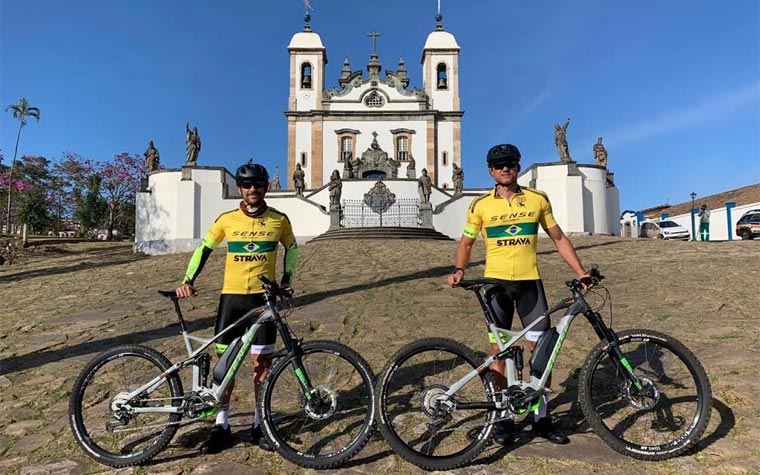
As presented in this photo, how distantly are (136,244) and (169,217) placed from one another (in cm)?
220

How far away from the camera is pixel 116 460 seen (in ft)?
9.46

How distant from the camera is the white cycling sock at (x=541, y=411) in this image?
3.01m

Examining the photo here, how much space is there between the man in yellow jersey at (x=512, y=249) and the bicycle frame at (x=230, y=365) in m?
1.14

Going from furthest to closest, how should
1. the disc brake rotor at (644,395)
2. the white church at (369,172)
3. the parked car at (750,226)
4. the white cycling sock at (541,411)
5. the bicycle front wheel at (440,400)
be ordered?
1. the white church at (369,172)
2. the parked car at (750,226)
3. the white cycling sock at (541,411)
4. the disc brake rotor at (644,395)
5. the bicycle front wheel at (440,400)

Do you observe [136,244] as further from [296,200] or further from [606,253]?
[606,253]

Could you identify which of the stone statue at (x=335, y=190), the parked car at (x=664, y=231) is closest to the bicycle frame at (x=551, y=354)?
the stone statue at (x=335, y=190)

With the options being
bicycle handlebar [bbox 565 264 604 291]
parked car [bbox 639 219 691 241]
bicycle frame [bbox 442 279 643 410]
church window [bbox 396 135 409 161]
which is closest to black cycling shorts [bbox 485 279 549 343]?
bicycle frame [bbox 442 279 643 410]

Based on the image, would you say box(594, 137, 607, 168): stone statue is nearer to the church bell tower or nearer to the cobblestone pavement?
the cobblestone pavement

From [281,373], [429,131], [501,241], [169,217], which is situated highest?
[429,131]

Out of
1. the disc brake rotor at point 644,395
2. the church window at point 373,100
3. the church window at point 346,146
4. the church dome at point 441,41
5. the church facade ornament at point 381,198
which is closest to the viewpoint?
the disc brake rotor at point 644,395

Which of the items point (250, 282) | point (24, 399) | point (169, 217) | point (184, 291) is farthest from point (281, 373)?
point (169, 217)

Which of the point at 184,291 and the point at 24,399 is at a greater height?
the point at 184,291

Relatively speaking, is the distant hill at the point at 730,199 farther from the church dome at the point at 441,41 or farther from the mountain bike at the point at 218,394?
the mountain bike at the point at 218,394

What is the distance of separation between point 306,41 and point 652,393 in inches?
1720
